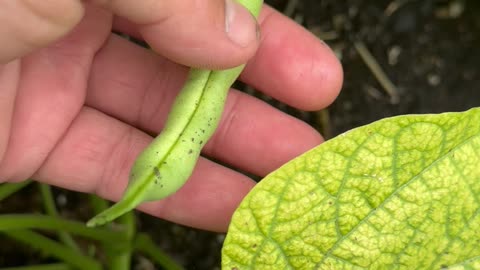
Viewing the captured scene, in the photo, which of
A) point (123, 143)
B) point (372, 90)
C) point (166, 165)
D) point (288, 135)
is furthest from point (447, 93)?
point (166, 165)

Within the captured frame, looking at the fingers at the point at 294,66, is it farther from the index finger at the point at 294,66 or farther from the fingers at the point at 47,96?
the fingers at the point at 47,96

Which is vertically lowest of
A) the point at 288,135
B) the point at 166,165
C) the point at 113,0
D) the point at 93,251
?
the point at 93,251

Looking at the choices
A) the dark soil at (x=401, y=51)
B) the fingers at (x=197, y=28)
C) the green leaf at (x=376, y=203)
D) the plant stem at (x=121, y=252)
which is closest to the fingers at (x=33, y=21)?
the fingers at (x=197, y=28)

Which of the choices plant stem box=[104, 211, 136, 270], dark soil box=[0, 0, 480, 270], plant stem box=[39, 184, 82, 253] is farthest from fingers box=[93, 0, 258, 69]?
dark soil box=[0, 0, 480, 270]

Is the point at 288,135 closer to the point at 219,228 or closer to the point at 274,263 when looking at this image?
the point at 219,228

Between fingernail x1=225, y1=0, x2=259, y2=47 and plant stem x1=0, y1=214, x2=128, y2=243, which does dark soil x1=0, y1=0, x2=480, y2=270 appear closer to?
plant stem x1=0, y1=214, x2=128, y2=243

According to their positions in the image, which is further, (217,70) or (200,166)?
(200,166)
